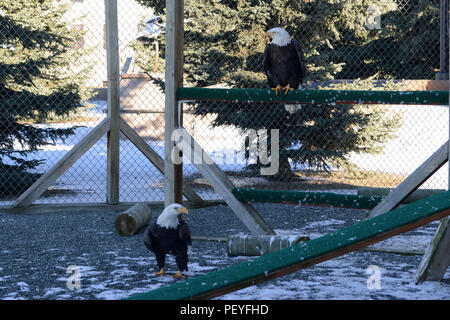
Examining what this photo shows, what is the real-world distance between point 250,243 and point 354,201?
0.72 m

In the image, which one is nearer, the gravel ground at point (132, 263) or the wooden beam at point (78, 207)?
the gravel ground at point (132, 263)

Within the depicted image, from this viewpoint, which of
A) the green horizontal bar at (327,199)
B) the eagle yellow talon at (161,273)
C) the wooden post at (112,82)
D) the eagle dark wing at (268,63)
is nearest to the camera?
the eagle yellow talon at (161,273)

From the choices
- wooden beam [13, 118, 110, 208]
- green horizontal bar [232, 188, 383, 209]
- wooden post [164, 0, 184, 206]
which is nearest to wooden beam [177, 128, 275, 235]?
wooden post [164, 0, 184, 206]

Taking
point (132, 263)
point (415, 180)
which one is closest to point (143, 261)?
point (132, 263)

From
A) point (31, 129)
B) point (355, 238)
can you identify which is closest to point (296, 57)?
point (355, 238)

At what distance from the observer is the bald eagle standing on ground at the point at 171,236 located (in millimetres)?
3691

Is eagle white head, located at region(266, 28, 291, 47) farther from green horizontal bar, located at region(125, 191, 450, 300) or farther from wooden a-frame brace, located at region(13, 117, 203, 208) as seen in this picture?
green horizontal bar, located at region(125, 191, 450, 300)

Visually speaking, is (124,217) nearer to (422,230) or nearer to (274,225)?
(274,225)

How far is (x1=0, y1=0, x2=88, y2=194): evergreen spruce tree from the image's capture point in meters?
6.89

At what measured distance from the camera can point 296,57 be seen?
514cm

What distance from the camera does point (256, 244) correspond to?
3910 millimetres

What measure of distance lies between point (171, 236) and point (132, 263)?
52 cm

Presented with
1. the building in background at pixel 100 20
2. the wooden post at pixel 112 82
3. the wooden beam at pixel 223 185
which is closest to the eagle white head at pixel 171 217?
the wooden beam at pixel 223 185

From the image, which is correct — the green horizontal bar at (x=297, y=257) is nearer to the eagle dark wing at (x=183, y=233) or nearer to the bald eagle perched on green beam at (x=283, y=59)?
the eagle dark wing at (x=183, y=233)
